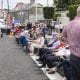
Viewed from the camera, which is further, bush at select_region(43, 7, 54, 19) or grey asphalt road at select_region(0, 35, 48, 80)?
bush at select_region(43, 7, 54, 19)

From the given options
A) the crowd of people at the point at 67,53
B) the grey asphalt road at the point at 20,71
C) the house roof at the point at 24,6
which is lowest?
the house roof at the point at 24,6

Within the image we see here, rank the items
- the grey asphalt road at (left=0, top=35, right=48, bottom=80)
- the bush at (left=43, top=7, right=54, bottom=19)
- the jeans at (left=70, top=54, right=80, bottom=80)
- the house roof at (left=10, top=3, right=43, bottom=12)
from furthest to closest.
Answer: the house roof at (left=10, top=3, right=43, bottom=12) → the bush at (left=43, top=7, right=54, bottom=19) → the grey asphalt road at (left=0, top=35, right=48, bottom=80) → the jeans at (left=70, top=54, right=80, bottom=80)

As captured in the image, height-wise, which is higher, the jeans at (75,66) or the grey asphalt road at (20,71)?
the jeans at (75,66)

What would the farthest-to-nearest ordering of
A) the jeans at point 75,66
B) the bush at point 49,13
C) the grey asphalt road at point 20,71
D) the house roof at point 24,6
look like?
the house roof at point 24,6 < the bush at point 49,13 < the grey asphalt road at point 20,71 < the jeans at point 75,66

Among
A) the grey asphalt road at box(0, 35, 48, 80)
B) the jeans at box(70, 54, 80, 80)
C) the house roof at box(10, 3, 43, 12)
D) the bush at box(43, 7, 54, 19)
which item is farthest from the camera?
the house roof at box(10, 3, 43, 12)

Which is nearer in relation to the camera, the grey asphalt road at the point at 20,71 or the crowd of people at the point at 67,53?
the crowd of people at the point at 67,53

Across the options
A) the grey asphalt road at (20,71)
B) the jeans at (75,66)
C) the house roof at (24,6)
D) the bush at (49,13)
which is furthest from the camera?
the house roof at (24,6)

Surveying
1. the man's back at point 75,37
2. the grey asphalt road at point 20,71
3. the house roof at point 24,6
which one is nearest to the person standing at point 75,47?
the man's back at point 75,37

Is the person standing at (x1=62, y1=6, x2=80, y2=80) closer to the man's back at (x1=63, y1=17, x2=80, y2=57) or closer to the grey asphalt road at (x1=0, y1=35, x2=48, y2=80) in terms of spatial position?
the man's back at (x1=63, y1=17, x2=80, y2=57)

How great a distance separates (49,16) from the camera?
62.4 meters

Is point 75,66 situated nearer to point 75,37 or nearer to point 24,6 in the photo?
point 75,37

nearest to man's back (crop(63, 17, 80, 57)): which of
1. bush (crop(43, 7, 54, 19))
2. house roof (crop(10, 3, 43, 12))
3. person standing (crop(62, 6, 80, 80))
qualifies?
person standing (crop(62, 6, 80, 80))

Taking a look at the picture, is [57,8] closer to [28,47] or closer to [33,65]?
[28,47]

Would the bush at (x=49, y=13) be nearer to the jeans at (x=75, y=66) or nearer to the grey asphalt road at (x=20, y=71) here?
the grey asphalt road at (x=20, y=71)
